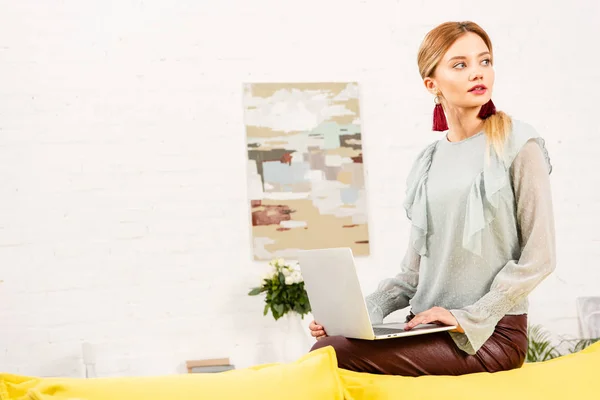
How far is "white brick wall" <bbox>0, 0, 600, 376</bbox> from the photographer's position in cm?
362

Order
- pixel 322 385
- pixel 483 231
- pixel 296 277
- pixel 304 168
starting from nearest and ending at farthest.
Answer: pixel 322 385 → pixel 483 231 → pixel 296 277 → pixel 304 168

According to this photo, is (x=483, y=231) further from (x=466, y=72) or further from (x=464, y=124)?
(x=466, y=72)

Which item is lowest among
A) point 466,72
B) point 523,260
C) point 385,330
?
point 385,330

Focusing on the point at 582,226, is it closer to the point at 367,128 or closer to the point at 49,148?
the point at 367,128

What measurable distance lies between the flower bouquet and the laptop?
4.91 feet

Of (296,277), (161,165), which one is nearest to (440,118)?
(296,277)

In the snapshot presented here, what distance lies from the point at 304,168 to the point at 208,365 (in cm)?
106

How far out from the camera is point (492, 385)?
176 cm

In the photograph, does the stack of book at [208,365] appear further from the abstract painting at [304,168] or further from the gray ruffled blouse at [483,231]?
the gray ruffled blouse at [483,231]

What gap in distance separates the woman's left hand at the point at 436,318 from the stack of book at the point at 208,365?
1.79 m

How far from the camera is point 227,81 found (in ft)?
12.7

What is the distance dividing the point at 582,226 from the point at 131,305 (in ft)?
7.81

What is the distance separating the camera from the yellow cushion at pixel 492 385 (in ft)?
5.66

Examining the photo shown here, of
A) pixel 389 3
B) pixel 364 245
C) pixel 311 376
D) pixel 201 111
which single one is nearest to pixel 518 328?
pixel 311 376
